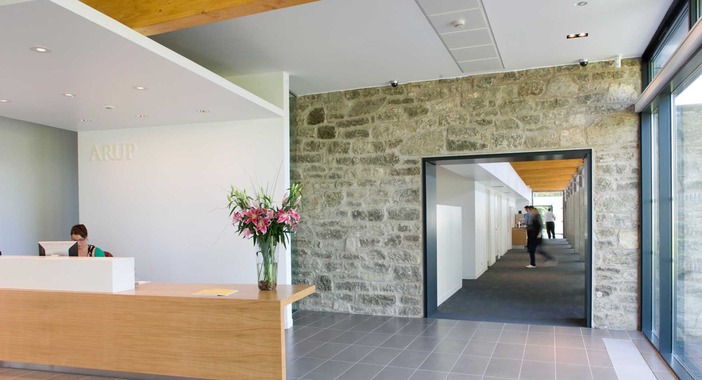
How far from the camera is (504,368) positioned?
→ 14.7ft

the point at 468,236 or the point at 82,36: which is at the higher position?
the point at 82,36

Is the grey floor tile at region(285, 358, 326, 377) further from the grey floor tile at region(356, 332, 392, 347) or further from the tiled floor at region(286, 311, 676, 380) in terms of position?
the grey floor tile at region(356, 332, 392, 347)

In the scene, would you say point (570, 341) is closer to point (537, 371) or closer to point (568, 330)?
point (568, 330)

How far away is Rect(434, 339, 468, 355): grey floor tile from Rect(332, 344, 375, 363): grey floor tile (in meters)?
0.74

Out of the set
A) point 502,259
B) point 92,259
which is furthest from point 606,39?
point 502,259

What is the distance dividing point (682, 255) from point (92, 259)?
16.8 feet

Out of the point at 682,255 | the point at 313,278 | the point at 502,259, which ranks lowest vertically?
the point at 502,259

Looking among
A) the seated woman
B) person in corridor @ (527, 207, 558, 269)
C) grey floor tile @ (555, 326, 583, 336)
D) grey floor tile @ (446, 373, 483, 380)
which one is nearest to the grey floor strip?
grey floor tile @ (555, 326, 583, 336)

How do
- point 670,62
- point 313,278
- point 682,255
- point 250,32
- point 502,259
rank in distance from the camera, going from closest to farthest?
point 670,62 < point 682,255 < point 250,32 < point 313,278 < point 502,259

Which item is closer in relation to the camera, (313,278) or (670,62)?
(670,62)

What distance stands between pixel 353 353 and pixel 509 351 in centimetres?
163

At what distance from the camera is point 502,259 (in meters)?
15.1

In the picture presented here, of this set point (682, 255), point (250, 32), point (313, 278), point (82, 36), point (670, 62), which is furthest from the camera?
point (313, 278)

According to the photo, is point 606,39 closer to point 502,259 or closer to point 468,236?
point 468,236
